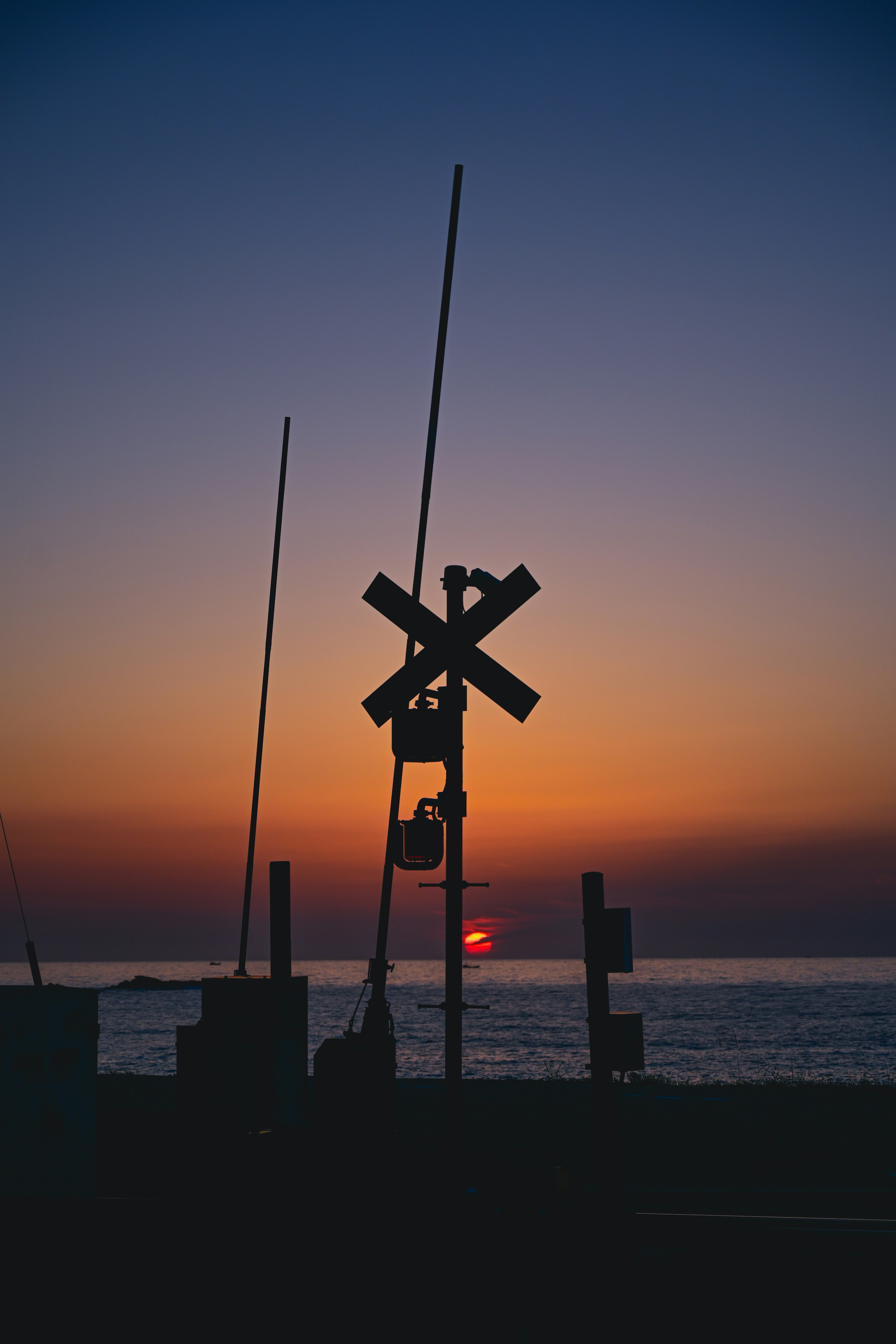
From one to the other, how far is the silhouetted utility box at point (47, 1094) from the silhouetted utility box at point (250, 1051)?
206 cm

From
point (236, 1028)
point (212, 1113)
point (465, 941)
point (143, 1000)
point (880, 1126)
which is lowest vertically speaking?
point (143, 1000)

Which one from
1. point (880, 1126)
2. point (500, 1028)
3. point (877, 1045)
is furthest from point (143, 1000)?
point (880, 1126)

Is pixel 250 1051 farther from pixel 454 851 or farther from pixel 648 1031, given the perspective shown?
pixel 648 1031

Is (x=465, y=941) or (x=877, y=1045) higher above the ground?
(x=465, y=941)

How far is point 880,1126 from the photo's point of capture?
13.5 metres

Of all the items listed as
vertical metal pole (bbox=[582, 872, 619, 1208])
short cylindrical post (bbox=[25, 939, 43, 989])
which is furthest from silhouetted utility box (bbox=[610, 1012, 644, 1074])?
short cylindrical post (bbox=[25, 939, 43, 989])

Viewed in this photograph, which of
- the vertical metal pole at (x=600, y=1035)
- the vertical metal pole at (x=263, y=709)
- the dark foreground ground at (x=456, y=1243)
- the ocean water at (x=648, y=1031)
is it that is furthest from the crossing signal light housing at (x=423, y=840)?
the ocean water at (x=648, y=1031)

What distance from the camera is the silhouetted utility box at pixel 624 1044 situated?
8195mm

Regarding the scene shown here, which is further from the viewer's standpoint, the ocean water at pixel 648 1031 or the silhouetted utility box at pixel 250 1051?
the ocean water at pixel 648 1031

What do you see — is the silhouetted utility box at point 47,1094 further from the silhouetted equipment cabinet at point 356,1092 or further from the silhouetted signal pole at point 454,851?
the silhouetted signal pole at point 454,851

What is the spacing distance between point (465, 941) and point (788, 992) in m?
136

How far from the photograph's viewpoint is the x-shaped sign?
348 inches

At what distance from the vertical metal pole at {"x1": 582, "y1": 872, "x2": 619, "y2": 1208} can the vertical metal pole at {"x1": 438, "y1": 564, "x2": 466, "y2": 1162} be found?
1051 mm

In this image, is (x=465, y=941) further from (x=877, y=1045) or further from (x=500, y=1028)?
(x=500, y=1028)
